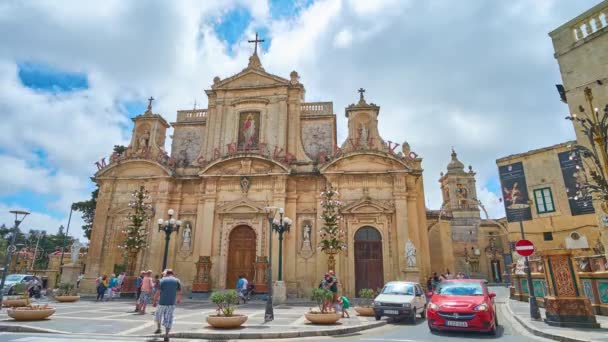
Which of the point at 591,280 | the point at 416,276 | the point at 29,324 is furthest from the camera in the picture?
the point at 416,276

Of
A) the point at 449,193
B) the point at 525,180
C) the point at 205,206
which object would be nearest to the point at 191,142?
the point at 205,206

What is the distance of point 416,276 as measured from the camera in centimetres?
1962

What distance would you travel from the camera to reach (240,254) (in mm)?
22516

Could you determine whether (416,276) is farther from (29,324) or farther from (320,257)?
(29,324)

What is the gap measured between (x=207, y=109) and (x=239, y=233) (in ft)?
34.8

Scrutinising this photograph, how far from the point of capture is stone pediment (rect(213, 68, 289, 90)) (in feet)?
87.4

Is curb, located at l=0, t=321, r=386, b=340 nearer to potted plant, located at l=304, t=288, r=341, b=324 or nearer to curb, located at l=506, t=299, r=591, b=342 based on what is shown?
potted plant, located at l=304, t=288, r=341, b=324

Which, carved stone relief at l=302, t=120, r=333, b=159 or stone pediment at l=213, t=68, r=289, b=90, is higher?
stone pediment at l=213, t=68, r=289, b=90

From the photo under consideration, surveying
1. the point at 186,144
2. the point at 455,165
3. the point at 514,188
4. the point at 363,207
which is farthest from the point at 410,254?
the point at 455,165

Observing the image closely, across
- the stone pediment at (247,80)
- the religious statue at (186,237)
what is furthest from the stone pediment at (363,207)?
the stone pediment at (247,80)

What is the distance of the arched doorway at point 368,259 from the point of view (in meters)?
21.0

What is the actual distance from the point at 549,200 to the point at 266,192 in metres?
21.8

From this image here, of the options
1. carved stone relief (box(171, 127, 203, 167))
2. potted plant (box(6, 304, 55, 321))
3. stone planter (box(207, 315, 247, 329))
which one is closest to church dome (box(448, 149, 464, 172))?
carved stone relief (box(171, 127, 203, 167))

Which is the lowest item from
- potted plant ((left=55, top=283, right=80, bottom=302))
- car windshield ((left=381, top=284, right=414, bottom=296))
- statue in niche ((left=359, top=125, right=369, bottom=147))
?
potted plant ((left=55, top=283, right=80, bottom=302))
